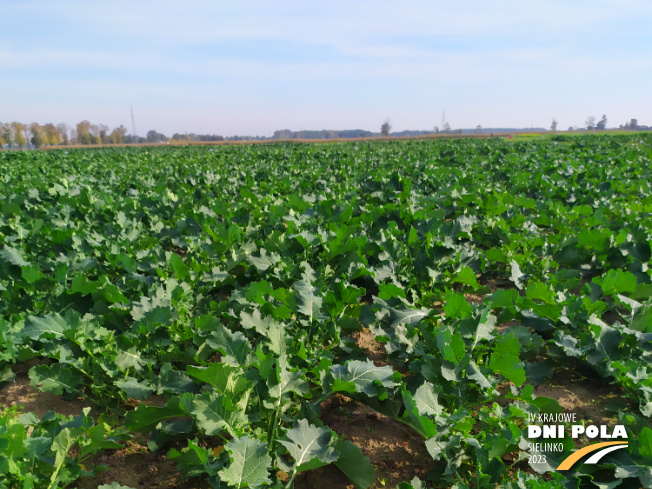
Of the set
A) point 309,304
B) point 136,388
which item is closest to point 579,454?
point 309,304

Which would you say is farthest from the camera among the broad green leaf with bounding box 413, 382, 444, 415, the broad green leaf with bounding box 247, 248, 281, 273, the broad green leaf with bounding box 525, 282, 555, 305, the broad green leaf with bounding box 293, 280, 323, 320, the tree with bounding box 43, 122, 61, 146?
the tree with bounding box 43, 122, 61, 146

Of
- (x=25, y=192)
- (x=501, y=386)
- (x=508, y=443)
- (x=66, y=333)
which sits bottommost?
(x=501, y=386)

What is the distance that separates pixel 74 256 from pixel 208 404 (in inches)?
122

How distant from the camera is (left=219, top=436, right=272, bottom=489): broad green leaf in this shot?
1.79 metres

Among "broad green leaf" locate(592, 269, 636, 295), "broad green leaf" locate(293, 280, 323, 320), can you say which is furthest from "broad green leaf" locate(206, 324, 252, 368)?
"broad green leaf" locate(592, 269, 636, 295)

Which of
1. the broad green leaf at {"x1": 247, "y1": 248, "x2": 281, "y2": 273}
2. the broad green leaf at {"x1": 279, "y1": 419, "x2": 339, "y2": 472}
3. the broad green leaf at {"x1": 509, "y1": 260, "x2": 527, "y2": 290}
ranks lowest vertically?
the broad green leaf at {"x1": 279, "y1": 419, "x2": 339, "y2": 472}

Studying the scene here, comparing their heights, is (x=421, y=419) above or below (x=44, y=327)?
below

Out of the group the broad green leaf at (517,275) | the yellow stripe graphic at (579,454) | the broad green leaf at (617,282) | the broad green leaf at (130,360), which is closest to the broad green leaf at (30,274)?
the broad green leaf at (130,360)

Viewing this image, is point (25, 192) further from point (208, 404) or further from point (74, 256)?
point (208, 404)

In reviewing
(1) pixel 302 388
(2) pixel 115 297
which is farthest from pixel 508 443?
(2) pixel 115 297

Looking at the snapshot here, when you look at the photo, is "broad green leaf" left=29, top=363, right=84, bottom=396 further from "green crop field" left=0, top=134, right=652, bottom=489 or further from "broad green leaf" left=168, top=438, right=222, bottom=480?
"broad green leaf" left=168, top=438, right=222, bottom=480

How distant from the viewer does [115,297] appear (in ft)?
11.1

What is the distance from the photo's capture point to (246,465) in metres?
1.86

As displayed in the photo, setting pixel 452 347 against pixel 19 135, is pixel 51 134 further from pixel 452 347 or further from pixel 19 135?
pixel 452 347
